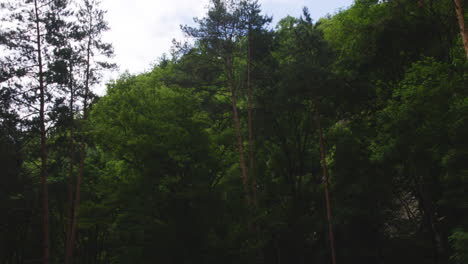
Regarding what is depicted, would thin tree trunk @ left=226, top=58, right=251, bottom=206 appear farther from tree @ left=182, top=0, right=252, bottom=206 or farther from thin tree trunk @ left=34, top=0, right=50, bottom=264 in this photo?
thin tree trunk @ left=34, top=0, right=50, bottom=264

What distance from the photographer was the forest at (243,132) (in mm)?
13906

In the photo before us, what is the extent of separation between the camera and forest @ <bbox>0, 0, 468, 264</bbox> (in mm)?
13906

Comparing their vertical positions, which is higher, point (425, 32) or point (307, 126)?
point (425, 32)

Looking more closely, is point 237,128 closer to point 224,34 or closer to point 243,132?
point 243,132

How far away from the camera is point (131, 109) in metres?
17.4

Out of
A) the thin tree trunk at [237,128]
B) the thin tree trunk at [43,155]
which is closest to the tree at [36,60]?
the thin tree trunk at [43,155]

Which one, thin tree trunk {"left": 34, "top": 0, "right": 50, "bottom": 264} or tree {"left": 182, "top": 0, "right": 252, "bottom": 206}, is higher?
tree {"left": 182, "top": 0, "right": 252, "bottom": 206}

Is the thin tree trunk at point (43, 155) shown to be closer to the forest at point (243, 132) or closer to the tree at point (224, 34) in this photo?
the forest at point (243, 132)

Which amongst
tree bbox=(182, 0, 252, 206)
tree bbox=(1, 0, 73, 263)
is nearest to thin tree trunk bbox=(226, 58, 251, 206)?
tree bbox=(182, 0, 252, 206)

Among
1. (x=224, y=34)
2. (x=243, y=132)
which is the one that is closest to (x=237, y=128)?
(x=243, y=132)

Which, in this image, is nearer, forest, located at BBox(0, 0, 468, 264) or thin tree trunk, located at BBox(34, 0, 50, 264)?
thin tree trunk, located at BBox(34, 0, 50, 264)

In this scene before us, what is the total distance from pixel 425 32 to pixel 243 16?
32.6 ft

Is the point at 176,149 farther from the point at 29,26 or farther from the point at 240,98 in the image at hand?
the point at 29,26

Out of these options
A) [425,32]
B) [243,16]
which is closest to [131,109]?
[243,16]
